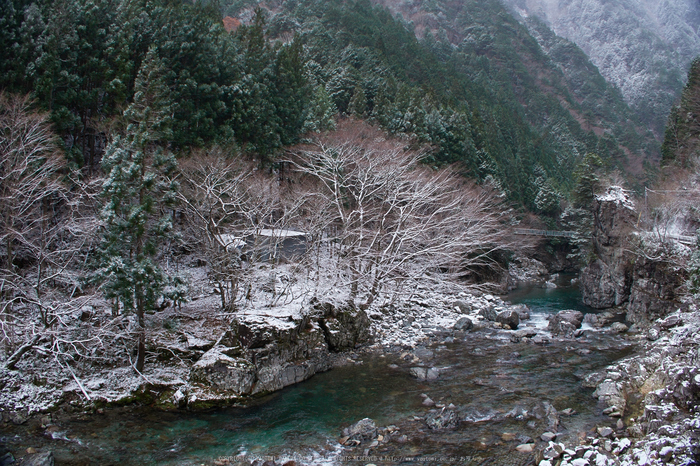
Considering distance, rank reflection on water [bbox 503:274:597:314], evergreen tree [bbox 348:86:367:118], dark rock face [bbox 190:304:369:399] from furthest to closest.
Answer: evergreen tree [bbox 348:86:367:118]
reflection on water [bbox 503:274:597:314]
dark rock face [bbox 190:304:369:399]

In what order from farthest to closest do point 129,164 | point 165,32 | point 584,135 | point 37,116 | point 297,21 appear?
point 584,135
point 297,21
point 165,32
point 37,116
point 129,164

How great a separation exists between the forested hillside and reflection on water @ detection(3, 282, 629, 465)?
7.58 meters

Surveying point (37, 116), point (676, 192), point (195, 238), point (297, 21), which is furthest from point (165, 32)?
point (297, 21)

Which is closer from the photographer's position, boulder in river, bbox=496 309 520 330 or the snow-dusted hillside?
boulder in river, bbox=496 309 520 330

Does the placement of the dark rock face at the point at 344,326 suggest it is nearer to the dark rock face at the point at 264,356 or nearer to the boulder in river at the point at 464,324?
the dark rock face at the point at 264,356

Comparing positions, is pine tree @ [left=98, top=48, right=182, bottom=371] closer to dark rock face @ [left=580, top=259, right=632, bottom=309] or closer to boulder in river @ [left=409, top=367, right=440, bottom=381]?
boulder in river @ [left=409, top=367, right=440, bottom=381]

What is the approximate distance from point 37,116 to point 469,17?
86384 mm

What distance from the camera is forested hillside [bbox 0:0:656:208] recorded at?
49.7ft

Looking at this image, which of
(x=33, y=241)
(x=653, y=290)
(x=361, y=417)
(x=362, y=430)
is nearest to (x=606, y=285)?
(x=653, y=290)

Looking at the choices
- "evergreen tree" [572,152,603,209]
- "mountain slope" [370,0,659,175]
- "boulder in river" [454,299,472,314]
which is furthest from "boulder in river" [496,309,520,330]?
"mountain slope" [370,0,659,175]

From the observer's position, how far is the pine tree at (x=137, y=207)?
32.3 ft

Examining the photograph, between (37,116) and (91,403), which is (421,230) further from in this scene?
(37,116)

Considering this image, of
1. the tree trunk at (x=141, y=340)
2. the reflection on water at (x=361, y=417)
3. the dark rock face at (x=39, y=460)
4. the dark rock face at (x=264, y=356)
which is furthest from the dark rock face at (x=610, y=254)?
the dark rock face at (x=39, y=460)

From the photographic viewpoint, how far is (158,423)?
362 inches
